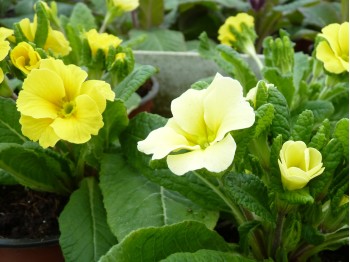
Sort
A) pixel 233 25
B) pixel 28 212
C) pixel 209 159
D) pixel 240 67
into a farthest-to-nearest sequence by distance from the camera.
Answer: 1. pixel 233 25
2. pixel 240 67
3. pixel 28 212
4. pixel 209 159

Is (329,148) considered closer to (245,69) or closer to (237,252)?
(237,252)

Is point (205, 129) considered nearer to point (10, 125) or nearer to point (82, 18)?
point (10, 125)

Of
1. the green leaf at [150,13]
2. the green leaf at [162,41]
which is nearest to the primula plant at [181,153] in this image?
the green leaf at [162,41]

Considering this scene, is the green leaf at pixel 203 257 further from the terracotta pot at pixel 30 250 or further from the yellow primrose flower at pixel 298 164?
the terracotta pot at pixel 30 250

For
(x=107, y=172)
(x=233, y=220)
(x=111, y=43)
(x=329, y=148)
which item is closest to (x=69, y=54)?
(x=111, y=43)

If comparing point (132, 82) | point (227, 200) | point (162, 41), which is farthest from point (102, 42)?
point (162, 41)
